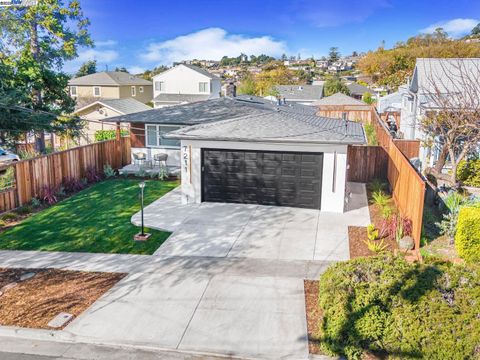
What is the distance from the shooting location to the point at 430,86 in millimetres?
20266

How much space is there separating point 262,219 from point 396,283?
650 centimetres

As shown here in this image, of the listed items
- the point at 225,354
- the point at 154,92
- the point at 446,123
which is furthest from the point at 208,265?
the point at 154,92

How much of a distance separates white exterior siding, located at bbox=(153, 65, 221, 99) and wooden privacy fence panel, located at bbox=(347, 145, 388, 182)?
35788 millimetres

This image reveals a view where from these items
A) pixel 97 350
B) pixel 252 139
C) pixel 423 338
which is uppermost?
pixel 252 139

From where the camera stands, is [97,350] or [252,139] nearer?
[97,350]

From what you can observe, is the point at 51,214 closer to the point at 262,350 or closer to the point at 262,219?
the point at 262,219

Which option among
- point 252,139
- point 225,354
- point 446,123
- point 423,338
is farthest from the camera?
point 446,123

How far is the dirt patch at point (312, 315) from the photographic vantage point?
6.79 m

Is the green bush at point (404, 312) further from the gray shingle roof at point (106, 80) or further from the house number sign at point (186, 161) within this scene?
the gray shingle roof at point (106, 80)

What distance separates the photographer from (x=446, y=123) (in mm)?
16031

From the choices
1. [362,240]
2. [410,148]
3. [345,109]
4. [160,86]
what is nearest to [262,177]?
[362,240]

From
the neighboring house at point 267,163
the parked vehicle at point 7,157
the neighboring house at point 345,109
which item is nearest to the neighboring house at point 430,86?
the neighboring house at point 267,163

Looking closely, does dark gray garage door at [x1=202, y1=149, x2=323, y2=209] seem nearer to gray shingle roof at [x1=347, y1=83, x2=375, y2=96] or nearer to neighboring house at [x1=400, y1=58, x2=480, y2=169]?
neighboring house at [x1=400, y1=58, x2=480, y2=169]

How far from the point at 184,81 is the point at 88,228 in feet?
140
